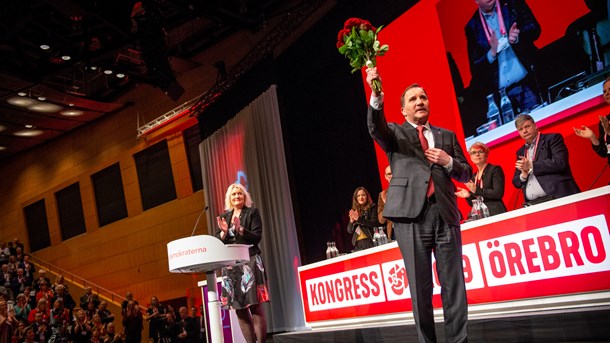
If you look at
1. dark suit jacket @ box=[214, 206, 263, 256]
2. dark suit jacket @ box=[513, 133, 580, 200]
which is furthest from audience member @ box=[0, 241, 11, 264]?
dark suit jacket @ box=[513, 133, 580, 200]

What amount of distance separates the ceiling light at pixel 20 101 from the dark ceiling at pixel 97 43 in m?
0.02

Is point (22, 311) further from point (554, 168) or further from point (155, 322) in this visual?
point (554, 168)

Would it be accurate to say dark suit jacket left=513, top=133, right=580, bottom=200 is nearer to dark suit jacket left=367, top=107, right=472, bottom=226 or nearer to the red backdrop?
the red backdrop

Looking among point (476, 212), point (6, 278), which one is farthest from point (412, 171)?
point (6, 278)

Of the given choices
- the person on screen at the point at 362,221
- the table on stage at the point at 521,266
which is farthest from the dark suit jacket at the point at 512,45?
the table on stage at the point at 521,266

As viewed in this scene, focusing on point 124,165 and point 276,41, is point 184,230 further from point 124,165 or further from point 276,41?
point 276,41

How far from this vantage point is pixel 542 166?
3998mm

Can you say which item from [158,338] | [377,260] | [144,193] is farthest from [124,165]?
[377,260]

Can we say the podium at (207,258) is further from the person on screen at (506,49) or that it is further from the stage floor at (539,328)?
the person on screen at (506,49)

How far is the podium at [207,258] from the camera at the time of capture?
264 centimetres

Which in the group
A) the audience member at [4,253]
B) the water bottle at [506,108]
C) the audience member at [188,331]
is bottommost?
the audience member at [188,331]

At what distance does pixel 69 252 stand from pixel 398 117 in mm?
12470

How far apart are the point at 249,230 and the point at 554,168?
226 centimetres

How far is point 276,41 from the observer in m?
7.98
